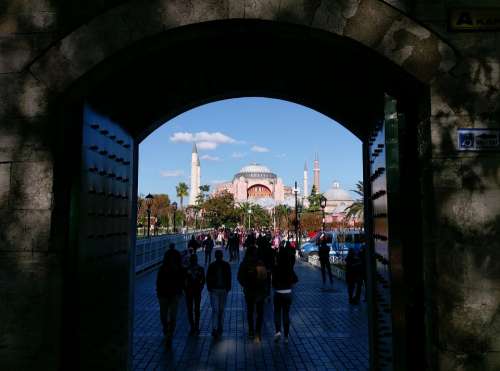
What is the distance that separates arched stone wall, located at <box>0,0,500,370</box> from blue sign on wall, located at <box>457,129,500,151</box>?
0.19 feet

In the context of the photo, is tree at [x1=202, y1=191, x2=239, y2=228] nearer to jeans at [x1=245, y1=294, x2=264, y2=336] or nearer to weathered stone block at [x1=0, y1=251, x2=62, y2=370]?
→ jeans at [x1=245, y1=294, x2=264, y2=336]

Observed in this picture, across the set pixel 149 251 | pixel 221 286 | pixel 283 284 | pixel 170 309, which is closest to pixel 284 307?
pixel 283 284

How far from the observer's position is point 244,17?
368cm

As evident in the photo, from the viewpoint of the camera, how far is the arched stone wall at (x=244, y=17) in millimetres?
3490

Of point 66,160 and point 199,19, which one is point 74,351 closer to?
point 66,160

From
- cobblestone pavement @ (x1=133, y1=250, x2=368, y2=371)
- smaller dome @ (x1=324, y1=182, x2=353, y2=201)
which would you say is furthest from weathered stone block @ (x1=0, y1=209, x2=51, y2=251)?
smaller dome @ (x1=324, y1=182, x2=353, y2=201)

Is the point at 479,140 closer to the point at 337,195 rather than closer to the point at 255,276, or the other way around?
the point at 255,276

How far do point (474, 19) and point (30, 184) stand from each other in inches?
142

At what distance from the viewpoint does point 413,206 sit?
3832 millimetres

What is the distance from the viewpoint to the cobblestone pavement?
7172 mm

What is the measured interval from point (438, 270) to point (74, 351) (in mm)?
2849

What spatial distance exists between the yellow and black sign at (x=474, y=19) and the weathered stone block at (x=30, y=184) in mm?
3267

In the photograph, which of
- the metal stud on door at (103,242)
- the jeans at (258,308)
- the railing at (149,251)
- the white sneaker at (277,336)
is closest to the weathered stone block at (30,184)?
the metal stud on door at (103,242)

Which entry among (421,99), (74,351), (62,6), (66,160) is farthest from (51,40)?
(421,99)
